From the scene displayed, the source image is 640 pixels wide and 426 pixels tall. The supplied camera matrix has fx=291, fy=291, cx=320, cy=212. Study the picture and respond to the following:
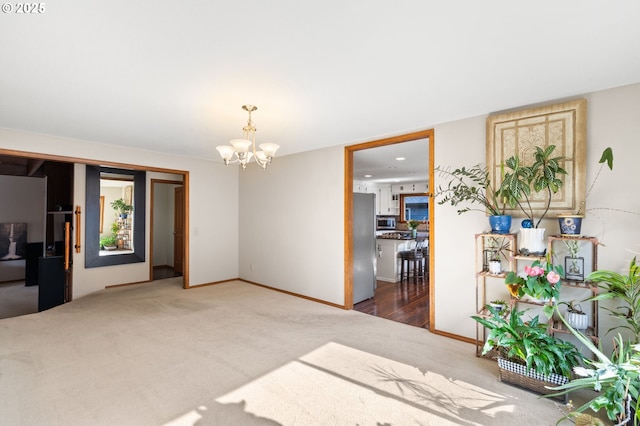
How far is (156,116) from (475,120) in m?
3.48

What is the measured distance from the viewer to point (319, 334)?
337 centimetres

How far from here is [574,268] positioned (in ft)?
8.23

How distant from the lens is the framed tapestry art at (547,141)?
2.54m

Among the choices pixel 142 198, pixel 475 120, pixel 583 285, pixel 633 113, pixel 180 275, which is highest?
pixel 475 120

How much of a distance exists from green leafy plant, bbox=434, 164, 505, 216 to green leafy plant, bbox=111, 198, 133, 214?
19.3ft

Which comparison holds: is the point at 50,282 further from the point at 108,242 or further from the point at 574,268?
the point at 574,268

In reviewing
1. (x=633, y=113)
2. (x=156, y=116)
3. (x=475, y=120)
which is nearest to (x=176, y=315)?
(x=156, y=116)

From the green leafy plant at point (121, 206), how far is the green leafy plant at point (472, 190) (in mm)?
5892

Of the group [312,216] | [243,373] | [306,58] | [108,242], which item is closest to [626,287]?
[306,58]

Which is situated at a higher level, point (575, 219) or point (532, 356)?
point (575, 219)

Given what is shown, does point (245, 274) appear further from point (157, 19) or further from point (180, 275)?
point (157, 19)

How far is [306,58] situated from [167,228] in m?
6.95

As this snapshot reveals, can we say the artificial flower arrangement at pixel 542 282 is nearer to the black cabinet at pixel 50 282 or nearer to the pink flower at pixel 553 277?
the pink flower at pixel 553 277

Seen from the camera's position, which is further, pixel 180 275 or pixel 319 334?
pixel 180 275
